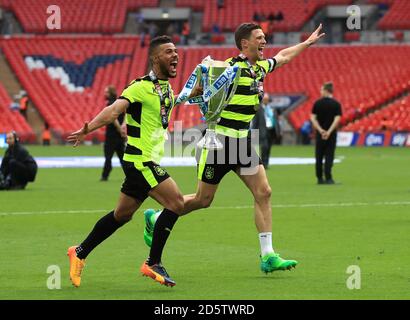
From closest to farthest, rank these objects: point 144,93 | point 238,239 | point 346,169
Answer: point 144,93 < point 238,239 < point 346,169

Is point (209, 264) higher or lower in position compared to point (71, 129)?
lower

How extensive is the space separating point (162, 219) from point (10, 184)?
13.9 metres

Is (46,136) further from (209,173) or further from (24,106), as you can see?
(209,173)

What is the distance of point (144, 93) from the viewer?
10.9 m

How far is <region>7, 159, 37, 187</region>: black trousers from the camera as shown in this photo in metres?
24.1

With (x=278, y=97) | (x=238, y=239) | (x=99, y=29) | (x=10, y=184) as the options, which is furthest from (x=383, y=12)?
(x=238, y=239)

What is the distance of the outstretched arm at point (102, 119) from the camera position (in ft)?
34.5

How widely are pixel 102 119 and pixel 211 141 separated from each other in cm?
182

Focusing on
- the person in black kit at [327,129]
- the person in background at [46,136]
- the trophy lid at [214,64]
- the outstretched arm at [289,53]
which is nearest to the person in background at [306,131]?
the person in background at [46,136]

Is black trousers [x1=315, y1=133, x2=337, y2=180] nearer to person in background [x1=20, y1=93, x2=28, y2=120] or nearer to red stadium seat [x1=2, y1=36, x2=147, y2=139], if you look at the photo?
red stadium seat [x1=2, y1=36, x2=147, y2=139]
